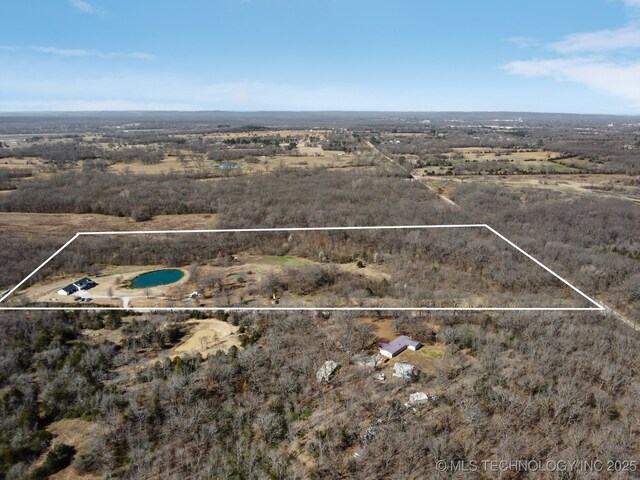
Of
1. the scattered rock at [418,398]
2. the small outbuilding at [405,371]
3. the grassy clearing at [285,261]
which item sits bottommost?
the scattered rock at [418,398]

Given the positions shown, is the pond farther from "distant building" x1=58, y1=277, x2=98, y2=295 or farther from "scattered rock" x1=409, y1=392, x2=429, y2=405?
"scattered rock" x1=409, y1=392, x2=429, y2=405

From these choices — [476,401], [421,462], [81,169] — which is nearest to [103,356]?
[421,462]

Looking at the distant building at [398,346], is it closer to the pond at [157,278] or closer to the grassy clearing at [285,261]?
the grassy clearing at [285,261]

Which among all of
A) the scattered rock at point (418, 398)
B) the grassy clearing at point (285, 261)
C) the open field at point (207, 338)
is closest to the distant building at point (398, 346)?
the scattered rock at point (418, 398)

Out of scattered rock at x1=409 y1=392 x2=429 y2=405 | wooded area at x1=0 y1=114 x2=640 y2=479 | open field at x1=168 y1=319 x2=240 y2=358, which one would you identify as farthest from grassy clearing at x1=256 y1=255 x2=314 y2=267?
scattered rock at x1=409 y1=392 x2=429 y2=405

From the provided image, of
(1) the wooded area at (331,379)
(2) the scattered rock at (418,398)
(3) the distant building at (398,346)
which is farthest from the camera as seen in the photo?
(3) the distant building at (398,346)

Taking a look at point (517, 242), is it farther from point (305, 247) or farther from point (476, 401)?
point (476, 401)
